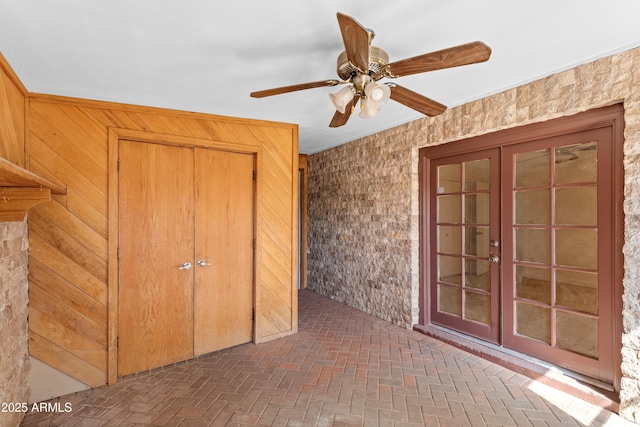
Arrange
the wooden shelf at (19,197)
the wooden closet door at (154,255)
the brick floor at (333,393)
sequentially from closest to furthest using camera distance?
the wooden shelf at (19,197) < the brick floor at (333,393) < the wooden closet door at (154,255)

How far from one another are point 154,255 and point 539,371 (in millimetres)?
3706

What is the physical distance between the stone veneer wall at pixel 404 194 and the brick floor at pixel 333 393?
2.12 feet

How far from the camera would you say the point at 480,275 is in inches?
136

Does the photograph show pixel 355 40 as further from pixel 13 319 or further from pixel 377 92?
pixel 13 319

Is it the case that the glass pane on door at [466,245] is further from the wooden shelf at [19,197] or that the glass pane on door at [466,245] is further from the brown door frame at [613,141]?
the wooden shelf at [19,197]

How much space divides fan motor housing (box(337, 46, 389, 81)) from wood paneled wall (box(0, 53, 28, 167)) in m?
2.29

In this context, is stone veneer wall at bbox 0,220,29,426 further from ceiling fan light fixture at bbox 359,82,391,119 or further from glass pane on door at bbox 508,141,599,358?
glass pane on door at bbox 508,141,599,358

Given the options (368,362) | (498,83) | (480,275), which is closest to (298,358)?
(368,362)

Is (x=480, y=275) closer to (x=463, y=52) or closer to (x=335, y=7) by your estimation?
(x=463, y=52)

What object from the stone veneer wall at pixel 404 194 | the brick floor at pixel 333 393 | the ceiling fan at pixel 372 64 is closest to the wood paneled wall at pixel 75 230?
the brick floor at pixel 333 393

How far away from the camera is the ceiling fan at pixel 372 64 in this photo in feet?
4.97

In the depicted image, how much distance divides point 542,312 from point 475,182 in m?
1.60

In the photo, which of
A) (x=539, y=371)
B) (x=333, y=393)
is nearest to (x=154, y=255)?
(x=333, y=393)

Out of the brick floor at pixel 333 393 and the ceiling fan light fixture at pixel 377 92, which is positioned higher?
the ceiling fan light fixture at pixel 377 92
